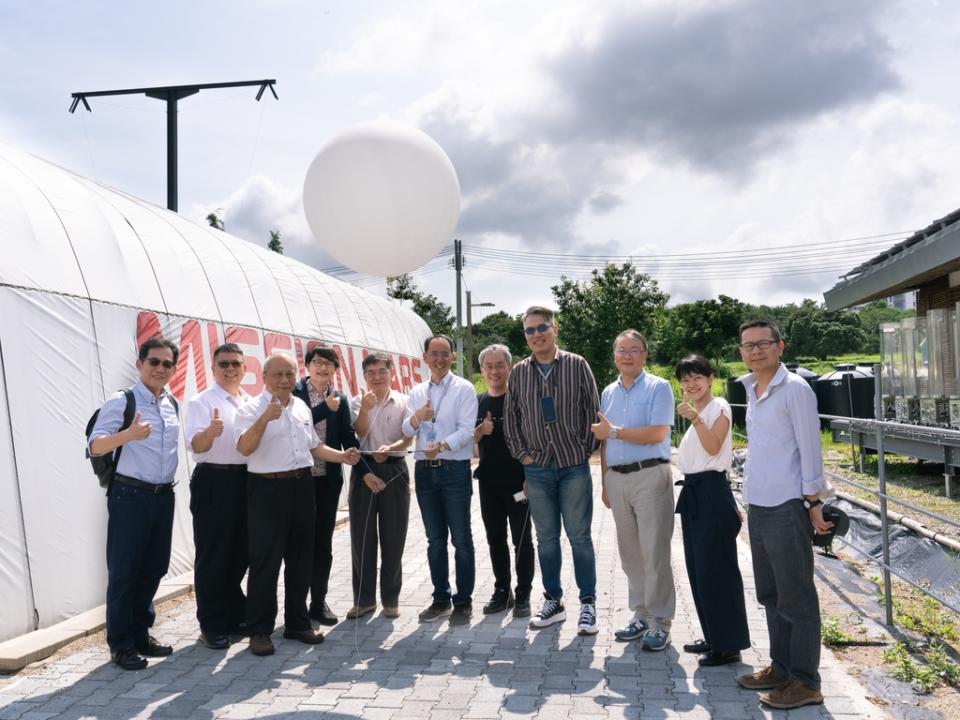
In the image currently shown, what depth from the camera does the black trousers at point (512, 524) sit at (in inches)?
215

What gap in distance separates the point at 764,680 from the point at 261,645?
9.33 ft

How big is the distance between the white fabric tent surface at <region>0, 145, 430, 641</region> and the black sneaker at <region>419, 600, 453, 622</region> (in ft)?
8.06

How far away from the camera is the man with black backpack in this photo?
4.54m

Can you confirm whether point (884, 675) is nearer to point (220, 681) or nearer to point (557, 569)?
point (557, 569)

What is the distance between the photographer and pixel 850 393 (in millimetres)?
17391

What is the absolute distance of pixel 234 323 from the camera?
880 centimetres

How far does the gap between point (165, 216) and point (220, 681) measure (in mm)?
6012

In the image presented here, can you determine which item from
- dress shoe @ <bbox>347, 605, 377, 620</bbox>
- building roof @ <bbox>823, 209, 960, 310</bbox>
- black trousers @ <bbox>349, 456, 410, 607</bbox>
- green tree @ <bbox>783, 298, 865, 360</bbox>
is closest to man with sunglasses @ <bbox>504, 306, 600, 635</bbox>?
black trousers @ <bbox>349, 456, 410, 607</bbox>

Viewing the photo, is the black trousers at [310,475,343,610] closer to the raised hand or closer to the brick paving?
the brick paving

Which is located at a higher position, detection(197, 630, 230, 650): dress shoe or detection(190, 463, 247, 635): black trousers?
detection(190, 463, 247, 635): black trousers

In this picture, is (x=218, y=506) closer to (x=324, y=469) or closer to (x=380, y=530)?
(x=324, y=469)

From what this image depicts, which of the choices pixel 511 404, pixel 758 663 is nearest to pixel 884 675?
pixel 758 663

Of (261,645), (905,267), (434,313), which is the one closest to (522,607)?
(261,645)

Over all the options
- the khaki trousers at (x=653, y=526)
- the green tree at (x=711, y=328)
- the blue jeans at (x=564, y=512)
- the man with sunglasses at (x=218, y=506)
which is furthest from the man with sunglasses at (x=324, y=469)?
the green tree at (x=711, y=328)
